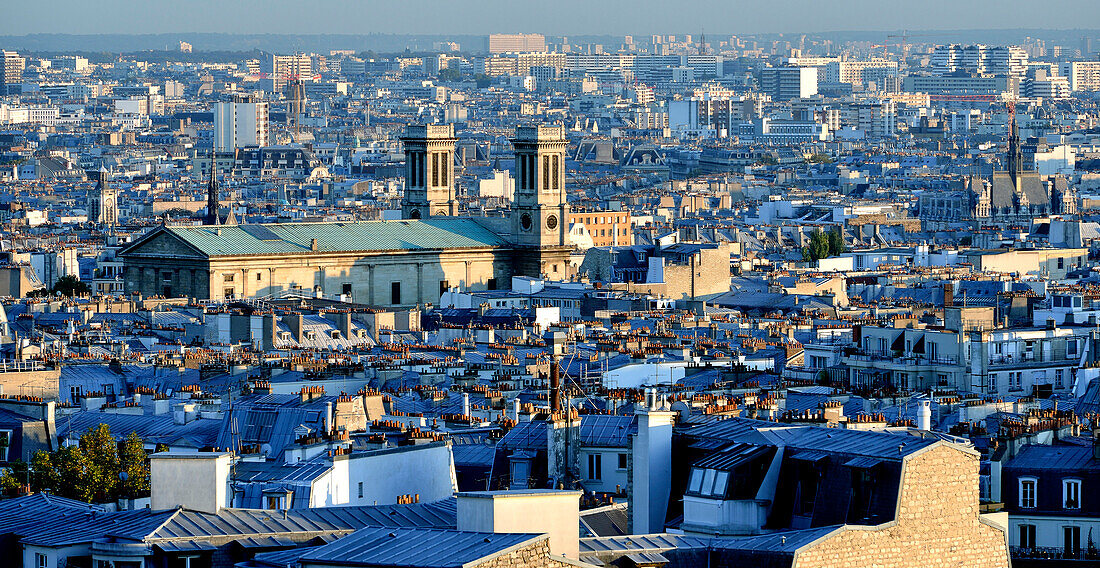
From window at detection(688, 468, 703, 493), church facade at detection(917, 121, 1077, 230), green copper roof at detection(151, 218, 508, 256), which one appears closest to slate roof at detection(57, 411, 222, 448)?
window at detection(688, 468, 703, 493)

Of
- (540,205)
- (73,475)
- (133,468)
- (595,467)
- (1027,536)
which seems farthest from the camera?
(540,205)

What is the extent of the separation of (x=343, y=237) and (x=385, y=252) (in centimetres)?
142

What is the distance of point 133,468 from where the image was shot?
27.6 metres

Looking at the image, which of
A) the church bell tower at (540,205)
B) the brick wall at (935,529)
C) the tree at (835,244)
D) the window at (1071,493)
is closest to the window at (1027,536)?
the window at (1071,493)

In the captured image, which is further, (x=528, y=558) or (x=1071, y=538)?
(x=1071, y=538)

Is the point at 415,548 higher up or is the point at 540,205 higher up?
the point at 540,205

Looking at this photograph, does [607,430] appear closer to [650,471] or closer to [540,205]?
[650,471]

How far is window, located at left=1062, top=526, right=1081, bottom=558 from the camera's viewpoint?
2489 centimetres

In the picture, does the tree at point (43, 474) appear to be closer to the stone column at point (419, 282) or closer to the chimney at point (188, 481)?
the chimney at point (188, 481)

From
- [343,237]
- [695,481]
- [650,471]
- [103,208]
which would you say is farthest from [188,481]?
[103,208]

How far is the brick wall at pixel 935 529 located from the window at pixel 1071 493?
4.05m

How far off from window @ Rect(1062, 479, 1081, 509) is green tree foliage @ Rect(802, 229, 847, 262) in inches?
2976

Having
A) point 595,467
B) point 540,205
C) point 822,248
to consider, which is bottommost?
point 595,467

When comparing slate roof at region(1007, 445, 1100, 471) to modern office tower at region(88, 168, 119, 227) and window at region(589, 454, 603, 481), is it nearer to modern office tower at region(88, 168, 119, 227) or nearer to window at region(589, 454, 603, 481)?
window at region(589, 454, 603, 481)
